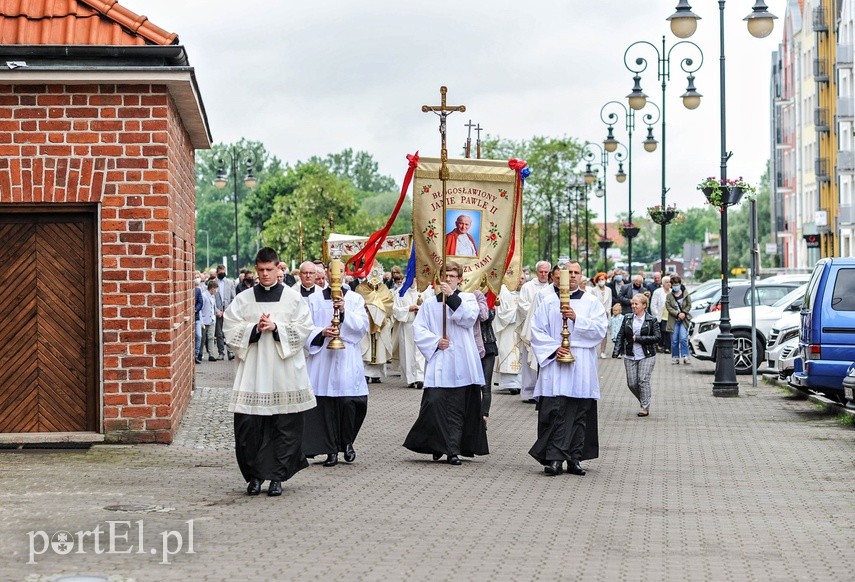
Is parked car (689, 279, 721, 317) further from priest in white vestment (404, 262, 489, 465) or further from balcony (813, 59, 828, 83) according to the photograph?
balcony (813, 59, 828, 83)

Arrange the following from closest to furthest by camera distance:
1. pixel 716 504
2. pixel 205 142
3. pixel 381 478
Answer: pixel 716 504 < pixel 381 478 < pixel 205 142

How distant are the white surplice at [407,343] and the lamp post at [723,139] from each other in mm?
4749

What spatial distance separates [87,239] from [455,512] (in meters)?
5.86

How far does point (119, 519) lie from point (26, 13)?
6738mm

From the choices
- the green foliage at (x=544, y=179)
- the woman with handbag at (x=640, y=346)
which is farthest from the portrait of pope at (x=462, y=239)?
the green foliage at (x=544, y=179)

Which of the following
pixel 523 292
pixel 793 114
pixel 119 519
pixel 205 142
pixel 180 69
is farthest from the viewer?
pixel 793 114

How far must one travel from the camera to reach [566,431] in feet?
44.9

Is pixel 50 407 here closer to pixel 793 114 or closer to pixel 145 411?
pixel 145 411

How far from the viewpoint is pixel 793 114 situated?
300 feet

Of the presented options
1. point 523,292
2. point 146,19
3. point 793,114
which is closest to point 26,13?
point 146,19

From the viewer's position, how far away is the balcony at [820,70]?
260 ft

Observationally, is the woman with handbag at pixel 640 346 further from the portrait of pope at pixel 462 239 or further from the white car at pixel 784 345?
the portrait of pope at pixel 462 239

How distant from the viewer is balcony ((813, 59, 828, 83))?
260 ft

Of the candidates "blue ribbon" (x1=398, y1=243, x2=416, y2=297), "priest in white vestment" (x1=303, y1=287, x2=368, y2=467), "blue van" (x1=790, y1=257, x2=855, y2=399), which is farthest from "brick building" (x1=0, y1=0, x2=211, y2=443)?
"blue van" (x1=790, y1=257, x2=855, y2=399)
